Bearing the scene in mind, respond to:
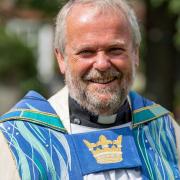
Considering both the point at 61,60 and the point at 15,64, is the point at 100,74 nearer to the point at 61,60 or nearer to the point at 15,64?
the point at 61,60

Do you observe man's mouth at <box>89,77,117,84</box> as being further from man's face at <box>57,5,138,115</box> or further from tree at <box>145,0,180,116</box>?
tree at <box>145,0,180,116</box>

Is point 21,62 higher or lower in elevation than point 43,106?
higher

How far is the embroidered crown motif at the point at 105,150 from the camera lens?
3986mm

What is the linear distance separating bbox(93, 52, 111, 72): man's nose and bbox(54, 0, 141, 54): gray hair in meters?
0.27

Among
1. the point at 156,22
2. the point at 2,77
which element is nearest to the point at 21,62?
the point at 2,77

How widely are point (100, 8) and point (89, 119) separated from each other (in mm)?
659

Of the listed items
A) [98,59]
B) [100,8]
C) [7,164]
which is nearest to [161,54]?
[100,8]

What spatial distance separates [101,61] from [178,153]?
2.79 feet

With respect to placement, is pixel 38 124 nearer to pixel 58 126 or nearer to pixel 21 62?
pixel 58 126

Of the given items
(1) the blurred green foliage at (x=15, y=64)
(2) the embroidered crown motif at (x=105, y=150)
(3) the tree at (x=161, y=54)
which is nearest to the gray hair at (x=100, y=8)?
(2) the embroidered crown motif at (x=105, y=150)

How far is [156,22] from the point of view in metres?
9.46

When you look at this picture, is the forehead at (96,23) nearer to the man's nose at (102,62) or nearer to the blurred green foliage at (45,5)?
the man's nose at (102,62)

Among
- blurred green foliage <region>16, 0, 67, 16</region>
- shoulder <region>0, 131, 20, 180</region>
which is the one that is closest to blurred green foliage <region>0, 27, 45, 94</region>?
blurred green foliage <region>16, 0, 67, 16</region>

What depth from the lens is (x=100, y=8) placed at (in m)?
3.99
